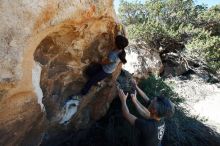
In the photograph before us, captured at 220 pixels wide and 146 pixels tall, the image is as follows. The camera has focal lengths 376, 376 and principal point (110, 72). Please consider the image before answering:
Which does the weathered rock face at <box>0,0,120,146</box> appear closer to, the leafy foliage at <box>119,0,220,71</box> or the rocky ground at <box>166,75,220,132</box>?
the rocky ground at <box>166,75,220,132</box>

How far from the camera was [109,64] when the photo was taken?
5.93 meters

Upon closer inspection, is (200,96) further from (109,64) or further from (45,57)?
(45,57)

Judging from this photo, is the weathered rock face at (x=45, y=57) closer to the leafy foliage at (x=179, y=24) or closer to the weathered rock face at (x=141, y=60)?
the weathered rock face at (x=141, y=60)

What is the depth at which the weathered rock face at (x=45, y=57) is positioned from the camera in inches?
144

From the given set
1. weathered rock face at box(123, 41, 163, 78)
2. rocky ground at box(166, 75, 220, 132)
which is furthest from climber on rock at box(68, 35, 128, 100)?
rocky ground at box(166, 75, 220, 132)

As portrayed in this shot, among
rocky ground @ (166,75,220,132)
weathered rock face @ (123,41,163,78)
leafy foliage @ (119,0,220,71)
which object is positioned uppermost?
leafy foliage @ (119,0,220,71)

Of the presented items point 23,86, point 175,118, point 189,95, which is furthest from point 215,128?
point 23,86

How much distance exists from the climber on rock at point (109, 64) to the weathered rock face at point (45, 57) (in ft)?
0.33

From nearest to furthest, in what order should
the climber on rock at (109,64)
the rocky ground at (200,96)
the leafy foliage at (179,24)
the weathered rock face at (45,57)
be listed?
the weathered rock face at (45,57), the climber on rock at (109,64), the rocky ground at (200,96), the leafy foliage at (179,24)

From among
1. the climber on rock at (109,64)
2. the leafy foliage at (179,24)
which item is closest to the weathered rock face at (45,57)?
the climber on rock at (109,64)

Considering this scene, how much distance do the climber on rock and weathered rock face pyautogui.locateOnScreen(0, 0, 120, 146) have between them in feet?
0.33

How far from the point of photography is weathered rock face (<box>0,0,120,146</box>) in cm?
367

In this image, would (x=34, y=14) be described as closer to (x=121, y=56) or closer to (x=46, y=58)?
(x=46, y=58)

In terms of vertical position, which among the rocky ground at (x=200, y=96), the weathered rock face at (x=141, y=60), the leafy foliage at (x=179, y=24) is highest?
the leafy foliage at (x=179, y=24)
